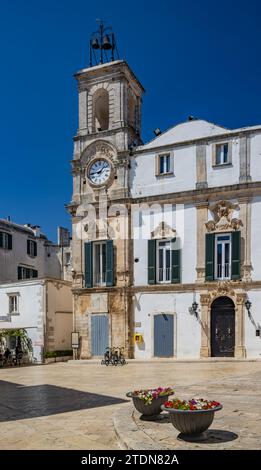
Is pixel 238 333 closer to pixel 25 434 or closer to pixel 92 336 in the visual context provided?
pixel 92 336

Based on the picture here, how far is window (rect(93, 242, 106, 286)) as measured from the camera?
1148 inches

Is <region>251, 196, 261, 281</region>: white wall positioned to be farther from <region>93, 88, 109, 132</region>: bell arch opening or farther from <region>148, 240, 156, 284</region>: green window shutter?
<region>93, 88, 109, 132</region>: bell arch opening

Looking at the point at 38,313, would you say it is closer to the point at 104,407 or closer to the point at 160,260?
the point at 160,260

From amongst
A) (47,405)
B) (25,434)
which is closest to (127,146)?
(47,405)

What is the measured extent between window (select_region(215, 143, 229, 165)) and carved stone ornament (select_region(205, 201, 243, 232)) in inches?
86.8

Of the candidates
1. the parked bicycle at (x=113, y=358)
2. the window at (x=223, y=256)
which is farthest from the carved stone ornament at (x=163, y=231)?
the parked bicycle at (x=113, y=358)

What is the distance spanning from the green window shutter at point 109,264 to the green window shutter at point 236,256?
6750mm

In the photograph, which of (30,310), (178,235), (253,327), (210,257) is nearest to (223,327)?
(253,327)

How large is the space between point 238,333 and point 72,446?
59.0 feet

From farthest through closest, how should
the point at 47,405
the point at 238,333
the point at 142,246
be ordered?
1. the point at 142,246
2. the point at 238,333
3. the point at 47,405

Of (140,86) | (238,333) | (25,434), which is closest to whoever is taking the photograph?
(25,434)

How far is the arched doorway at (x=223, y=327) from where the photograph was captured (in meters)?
25.6

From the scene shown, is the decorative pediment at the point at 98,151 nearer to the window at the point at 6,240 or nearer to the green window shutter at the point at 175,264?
the green window shutter at the point at 175,264

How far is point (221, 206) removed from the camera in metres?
26.4
